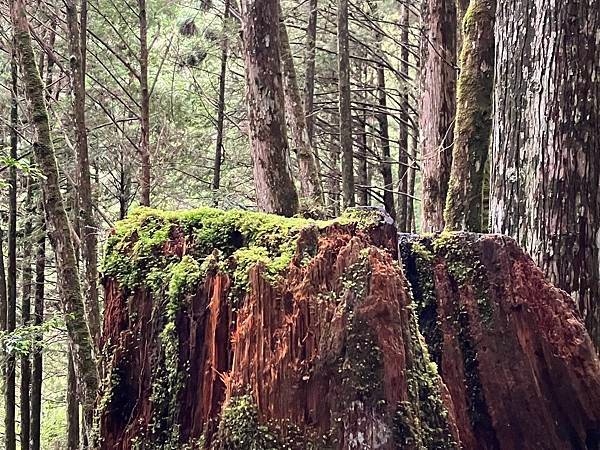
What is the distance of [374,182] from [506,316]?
57.0ft

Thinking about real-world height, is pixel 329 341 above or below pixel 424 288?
below

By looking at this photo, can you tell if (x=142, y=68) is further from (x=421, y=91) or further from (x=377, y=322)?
(x=377, y=322)

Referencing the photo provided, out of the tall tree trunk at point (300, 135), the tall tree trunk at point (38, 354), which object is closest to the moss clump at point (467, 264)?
the tall tree trunk at point (300, 135)

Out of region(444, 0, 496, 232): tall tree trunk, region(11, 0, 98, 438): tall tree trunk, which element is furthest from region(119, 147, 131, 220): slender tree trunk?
region(444, 0, 496, 232): tall tree trunk

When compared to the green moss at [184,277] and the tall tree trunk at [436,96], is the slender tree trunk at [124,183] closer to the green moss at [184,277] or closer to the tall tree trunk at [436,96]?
the tall tree trunk at [436,96]

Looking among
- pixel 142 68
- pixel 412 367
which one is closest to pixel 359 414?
pixel 412 367

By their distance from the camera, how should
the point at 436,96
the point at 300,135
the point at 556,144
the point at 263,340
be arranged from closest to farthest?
1. the point at 263,340
2. the point at 556,144
3. the point at 436,96
4. the point at 300,135

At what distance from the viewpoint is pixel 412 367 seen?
211cm

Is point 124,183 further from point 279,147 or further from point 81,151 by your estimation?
point 279,147

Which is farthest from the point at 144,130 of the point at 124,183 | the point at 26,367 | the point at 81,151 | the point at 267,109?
the point at 26,367

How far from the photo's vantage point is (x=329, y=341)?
205 centimetres

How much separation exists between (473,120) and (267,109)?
2122mm

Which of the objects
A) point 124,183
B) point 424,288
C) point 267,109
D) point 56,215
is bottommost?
point 424,288

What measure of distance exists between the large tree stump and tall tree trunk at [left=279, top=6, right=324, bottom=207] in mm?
5337
